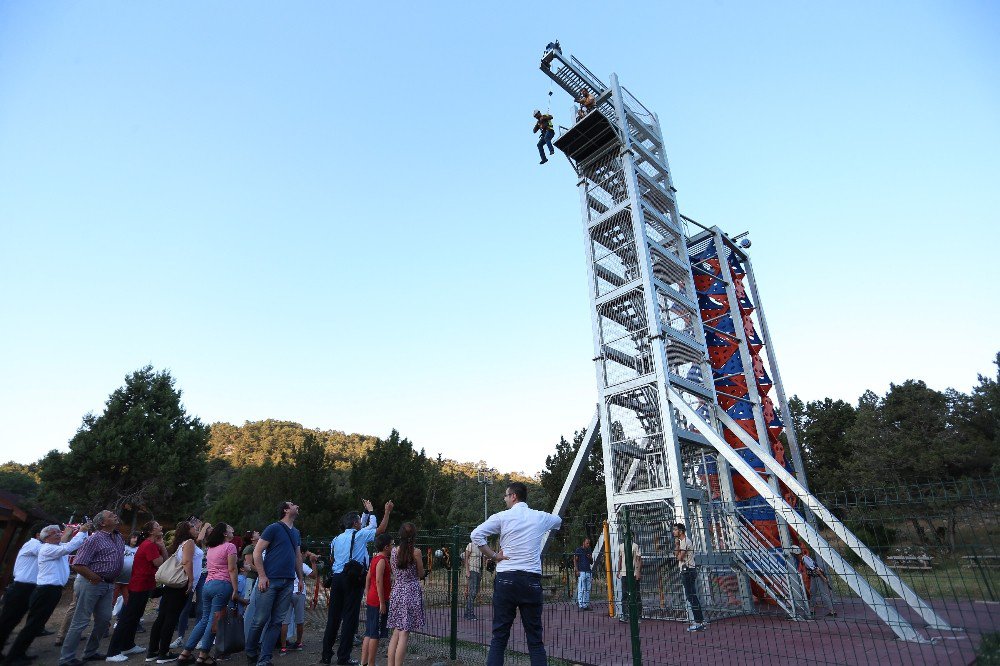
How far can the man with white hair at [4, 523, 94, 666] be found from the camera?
6.38 meters

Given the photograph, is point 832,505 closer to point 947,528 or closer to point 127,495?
point 947,528

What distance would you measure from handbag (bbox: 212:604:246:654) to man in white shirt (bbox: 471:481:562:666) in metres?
4.32

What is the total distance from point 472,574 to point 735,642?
203 inches

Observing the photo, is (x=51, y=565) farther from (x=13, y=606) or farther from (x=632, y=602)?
(x=632, y=602)

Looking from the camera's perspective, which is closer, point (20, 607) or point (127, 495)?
point (20, 607)

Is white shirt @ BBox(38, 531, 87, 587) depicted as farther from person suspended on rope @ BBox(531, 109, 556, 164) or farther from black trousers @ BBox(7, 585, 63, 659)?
person suspended on rope @ BBox(531, 109, 556, 164)

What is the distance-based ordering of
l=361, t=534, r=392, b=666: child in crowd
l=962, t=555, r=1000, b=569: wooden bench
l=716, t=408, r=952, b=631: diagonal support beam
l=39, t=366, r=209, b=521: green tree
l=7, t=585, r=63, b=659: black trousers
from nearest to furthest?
1. l=962, t=555, r=1000, b=569: wooden bench
2. l=361, t=534, r=392, b=666: child in crowd
3. l=7, t=585, r=63, b=659: black trousers
4. l=716, t=408, r=952, b=631: diagonal support beam
5. l=39, t=366, r=209, b=521: green tree

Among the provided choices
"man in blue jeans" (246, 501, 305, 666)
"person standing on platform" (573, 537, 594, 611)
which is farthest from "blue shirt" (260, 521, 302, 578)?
"person standing on platform" (573, 537, 594, 611)

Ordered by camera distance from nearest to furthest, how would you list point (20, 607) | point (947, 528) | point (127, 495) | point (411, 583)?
point (947, 528) → point (411, 583) → point (20, 607) → point (127, 495)

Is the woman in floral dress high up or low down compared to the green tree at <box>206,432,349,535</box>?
down

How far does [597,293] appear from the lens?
16016mm

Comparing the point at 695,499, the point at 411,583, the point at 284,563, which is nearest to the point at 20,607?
the point at 284,563

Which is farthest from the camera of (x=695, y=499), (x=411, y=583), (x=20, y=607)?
(x=695, y=499)

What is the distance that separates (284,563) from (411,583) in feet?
5.03
